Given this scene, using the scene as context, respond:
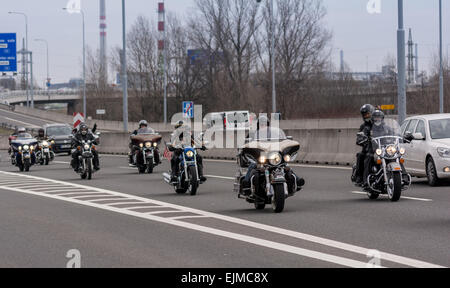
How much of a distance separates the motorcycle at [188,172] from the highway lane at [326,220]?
0.31m

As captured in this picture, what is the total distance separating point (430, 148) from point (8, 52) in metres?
50.8

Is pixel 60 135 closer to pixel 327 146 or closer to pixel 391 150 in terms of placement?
pixel 327 146

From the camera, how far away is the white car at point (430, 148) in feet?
59.1

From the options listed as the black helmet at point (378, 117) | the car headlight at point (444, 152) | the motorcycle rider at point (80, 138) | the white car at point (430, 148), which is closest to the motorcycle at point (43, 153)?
the motorcycle rider at point (80, 138)

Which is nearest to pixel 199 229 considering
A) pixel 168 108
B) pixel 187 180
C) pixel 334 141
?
pixel 187 180

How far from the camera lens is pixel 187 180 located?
17.7 metres

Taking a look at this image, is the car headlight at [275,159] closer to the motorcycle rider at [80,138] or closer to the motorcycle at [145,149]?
the motorcycle rider at [80,138]

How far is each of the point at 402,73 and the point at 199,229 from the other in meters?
15.7

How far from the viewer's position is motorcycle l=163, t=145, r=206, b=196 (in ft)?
57.3

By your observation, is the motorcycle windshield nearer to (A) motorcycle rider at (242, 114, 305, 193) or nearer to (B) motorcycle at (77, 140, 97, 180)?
(A) motorcycle rider at (242, 114, 305, 193)

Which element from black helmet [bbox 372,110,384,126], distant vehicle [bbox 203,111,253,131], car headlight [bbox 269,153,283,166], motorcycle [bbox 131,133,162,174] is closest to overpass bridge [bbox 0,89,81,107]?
distant vehicle [bbox 203,111,253,131]

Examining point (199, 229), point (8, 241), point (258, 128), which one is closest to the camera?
point (8, 241)
